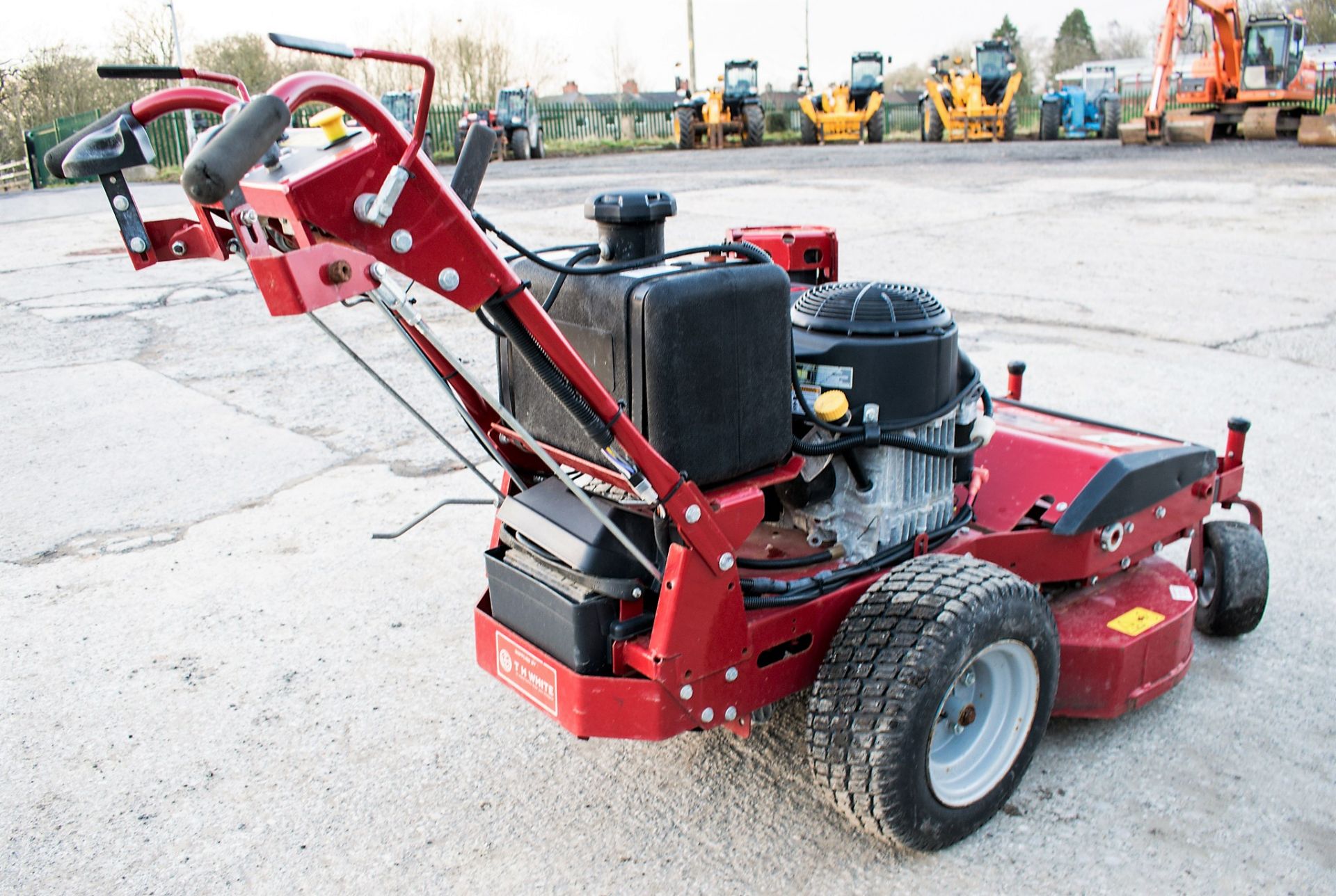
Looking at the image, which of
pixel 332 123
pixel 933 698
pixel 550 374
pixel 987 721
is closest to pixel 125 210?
pixel 332 123

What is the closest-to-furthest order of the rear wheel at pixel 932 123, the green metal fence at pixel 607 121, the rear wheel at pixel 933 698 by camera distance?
the rear wheel at pixel 933 698 < the rear wheel at pixel 932 123 < the green metal fence at pixel 607 121

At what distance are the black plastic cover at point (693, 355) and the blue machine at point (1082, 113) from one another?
82.2 feet

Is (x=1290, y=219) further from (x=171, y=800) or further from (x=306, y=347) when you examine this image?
(x=171, y=800)

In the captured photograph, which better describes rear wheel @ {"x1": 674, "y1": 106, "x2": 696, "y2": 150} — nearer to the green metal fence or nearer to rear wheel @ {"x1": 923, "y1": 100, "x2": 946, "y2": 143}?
the green metal fence

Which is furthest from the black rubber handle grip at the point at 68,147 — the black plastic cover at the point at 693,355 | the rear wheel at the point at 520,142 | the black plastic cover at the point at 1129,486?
the rear wheel at the point at 520,142

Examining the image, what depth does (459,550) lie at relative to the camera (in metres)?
4.25

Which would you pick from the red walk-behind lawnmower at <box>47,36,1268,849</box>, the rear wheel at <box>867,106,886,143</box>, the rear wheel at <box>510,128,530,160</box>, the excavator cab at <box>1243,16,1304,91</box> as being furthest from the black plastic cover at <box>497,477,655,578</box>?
the rear wheel at <box>867,106,886,143</box>

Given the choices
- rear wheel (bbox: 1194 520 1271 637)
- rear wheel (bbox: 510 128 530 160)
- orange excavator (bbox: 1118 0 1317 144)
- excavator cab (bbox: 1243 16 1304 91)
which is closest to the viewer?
rear wheel (bbox: 1194 520 1271 637)

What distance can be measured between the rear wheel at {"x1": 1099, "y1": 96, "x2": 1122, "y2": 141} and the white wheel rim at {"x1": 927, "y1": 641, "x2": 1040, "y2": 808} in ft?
82.6

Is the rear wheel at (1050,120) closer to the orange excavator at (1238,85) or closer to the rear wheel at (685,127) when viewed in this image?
the orange excavator at (1238,85)

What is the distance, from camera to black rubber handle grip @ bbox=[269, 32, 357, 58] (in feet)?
5.80

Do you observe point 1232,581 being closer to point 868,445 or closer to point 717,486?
point 868,445

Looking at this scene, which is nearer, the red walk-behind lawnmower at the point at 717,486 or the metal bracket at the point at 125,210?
the red walk-behind lawnmower at the point at 717,486

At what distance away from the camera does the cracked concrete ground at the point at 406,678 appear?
2.57 m
